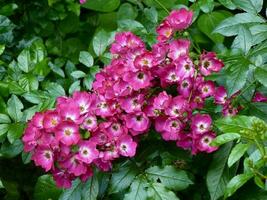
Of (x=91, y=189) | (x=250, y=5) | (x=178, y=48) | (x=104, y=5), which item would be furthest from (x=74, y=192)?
(x=104, y=5)

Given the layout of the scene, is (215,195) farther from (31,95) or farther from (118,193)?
(31,95)

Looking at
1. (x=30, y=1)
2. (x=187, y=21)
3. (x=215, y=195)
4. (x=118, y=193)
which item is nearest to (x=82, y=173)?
(x=118, y=193)

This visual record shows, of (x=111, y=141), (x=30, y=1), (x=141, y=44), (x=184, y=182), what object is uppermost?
(x=141, y=44)

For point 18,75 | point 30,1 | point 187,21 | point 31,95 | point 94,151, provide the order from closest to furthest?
point 94,151, point 187,21, point 31,95, point 18,75, point 30,1

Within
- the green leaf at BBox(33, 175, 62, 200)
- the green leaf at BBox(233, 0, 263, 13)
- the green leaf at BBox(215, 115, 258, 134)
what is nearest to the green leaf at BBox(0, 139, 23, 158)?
the green leaf at BBox(33, 175, 62, 200)

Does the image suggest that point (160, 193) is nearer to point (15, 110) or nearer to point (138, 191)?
point (138, 191)
